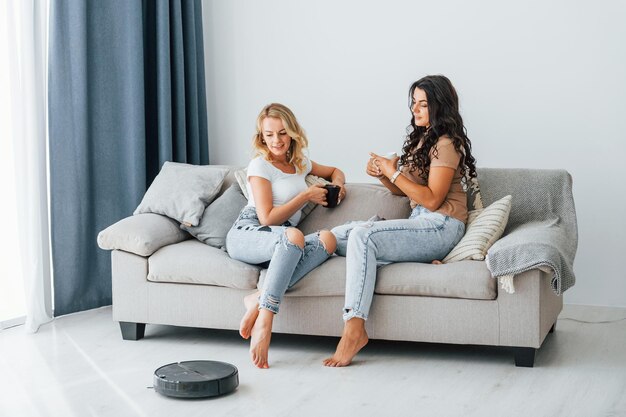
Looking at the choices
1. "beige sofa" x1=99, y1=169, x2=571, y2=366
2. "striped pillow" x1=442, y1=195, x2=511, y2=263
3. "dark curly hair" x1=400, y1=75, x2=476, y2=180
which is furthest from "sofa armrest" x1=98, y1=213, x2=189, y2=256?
"striped pillow" x1=442, y1=195, x2=511, y2=263

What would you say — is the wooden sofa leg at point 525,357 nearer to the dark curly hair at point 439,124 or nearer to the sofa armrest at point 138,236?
the dark curly hair at point 439,124

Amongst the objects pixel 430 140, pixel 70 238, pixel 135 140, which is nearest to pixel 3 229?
pixel 70 238

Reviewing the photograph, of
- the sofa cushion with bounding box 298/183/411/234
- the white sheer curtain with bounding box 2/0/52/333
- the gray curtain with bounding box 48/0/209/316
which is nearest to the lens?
the sofa cushion with bounding box 298/183/411/234

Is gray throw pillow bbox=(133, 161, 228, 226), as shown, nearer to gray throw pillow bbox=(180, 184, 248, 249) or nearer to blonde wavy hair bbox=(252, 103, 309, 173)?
gray throw pillow bbox=(180, 184, 248, 249)

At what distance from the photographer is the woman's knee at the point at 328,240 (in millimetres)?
3574

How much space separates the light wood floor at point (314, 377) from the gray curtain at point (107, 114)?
53 cm

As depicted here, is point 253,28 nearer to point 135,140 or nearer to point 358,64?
point 358,64

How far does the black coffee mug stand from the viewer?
3875 millimetres

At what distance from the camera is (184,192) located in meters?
4.07

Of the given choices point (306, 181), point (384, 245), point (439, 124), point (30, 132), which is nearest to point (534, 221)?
point (439, 124)

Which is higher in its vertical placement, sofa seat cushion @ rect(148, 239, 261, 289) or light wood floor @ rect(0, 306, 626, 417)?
sofa seat cushion @ rect(148, 239, 261, 289)

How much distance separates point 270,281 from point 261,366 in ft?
1.09

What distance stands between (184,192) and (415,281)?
124 centimetres

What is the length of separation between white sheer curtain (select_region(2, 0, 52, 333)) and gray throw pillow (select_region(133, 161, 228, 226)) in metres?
0.54
